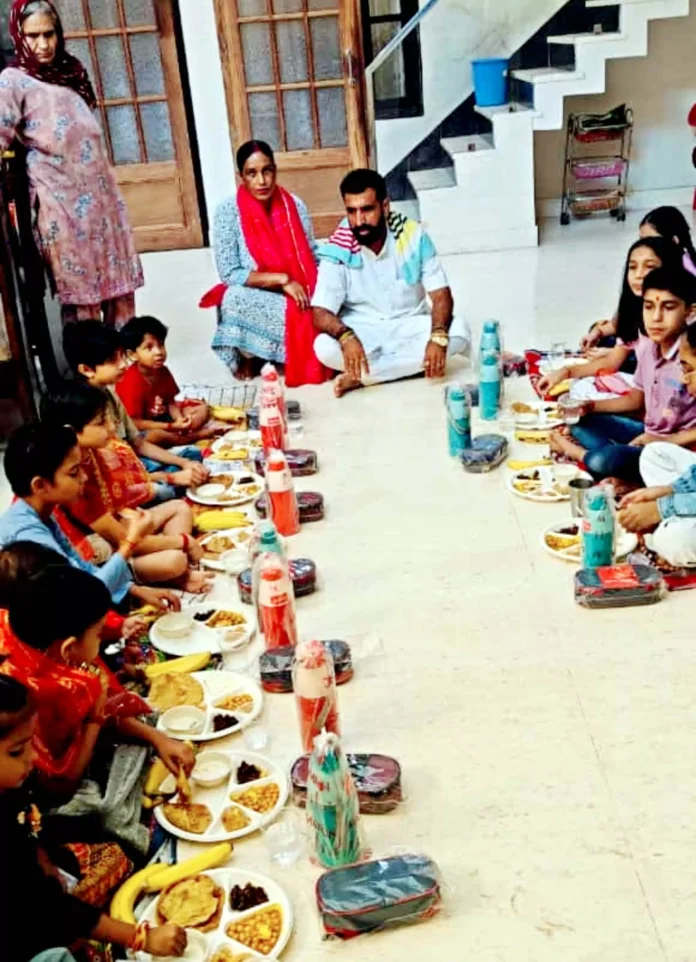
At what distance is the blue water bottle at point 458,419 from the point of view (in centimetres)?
304

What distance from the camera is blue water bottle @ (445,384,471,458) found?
3.04m

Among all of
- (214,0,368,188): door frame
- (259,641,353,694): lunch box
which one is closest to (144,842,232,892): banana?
A: (259,641,353,694): lunch box

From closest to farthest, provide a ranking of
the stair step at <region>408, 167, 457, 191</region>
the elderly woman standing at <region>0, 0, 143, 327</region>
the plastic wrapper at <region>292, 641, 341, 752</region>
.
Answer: the plastic wrapper at <region>292, 641, 341, 752</region> → the elderly woman standing at <region>0, 0, 143, 327</region> → the stair step at <region>408, 167, 457, 191</region>

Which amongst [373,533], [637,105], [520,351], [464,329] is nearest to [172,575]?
[373,533]

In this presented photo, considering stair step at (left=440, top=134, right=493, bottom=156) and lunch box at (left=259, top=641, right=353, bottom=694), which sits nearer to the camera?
lunch box at (left=259, top=641, right=353, bottom=694)

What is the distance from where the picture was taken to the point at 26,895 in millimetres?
1350

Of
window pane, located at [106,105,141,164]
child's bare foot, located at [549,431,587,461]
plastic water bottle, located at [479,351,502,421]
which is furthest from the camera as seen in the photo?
window pane, located at [106,105,141,164]

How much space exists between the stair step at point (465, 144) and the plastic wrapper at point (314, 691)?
15.6ft

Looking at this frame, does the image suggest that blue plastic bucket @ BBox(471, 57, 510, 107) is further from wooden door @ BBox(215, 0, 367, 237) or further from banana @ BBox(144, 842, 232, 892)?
banana @ BBox(144, 842, 232, 892)

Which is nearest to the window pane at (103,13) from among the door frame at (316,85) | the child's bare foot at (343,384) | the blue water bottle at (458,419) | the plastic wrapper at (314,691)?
the door frame at (316,85)

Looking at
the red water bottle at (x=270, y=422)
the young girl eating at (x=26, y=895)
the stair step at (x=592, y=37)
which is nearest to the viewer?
the young girl eating at (x=26, y=895)

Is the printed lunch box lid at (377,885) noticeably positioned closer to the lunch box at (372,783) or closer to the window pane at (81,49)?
the lunch box at (372,783)

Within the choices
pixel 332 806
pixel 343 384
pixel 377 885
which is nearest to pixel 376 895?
pixel 377 885

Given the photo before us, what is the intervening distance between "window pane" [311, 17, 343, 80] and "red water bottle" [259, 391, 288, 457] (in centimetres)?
383
